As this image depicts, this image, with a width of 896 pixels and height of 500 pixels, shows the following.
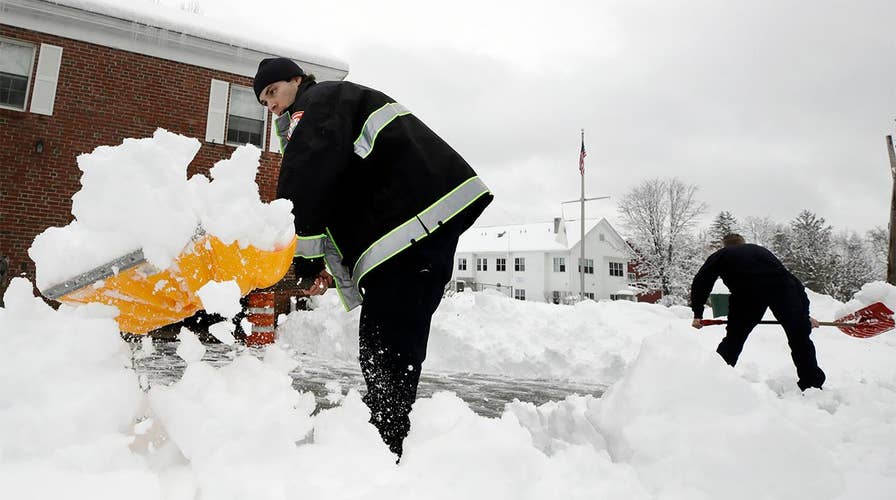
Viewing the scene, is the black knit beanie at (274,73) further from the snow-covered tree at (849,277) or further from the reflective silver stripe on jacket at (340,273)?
the snow-covered tree at (849,277)

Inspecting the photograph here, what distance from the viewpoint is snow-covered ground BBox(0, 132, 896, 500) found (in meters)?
1.05

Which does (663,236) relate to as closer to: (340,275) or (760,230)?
(760,230)

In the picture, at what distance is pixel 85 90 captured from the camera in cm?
823

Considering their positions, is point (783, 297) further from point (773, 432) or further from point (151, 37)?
point (151, 37)

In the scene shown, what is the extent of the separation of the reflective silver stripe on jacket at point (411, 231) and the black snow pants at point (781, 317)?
364 centimetres

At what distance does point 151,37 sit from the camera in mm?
8531

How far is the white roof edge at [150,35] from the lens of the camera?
7898 millimetres

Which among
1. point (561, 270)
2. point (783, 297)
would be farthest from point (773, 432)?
point (561, 270)

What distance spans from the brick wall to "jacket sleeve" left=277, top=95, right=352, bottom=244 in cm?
776

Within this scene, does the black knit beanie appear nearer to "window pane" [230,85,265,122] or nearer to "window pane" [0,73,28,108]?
"window pane" [230,85,265,122]

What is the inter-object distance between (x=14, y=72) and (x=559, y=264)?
35.6 metres

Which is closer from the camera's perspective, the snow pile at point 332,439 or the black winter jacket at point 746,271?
the snow pile at point 332,439

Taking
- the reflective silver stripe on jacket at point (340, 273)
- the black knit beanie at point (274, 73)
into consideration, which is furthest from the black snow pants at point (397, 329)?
the black knit beanie at point (274, 73)

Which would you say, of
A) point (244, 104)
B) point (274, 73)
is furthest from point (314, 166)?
point (244, 104)
